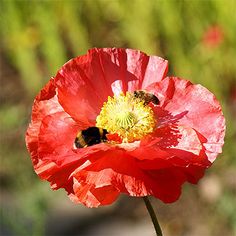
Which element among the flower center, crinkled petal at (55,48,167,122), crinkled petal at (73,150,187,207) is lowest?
crinkled petal at (73,150,187,207)

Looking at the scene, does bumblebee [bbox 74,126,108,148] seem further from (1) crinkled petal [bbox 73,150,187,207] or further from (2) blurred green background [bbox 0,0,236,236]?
(2) blurred green background [bbox 0,0,236,236]

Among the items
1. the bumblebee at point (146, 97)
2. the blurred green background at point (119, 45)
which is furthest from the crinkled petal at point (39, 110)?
the blurred green background at point (119, 45)

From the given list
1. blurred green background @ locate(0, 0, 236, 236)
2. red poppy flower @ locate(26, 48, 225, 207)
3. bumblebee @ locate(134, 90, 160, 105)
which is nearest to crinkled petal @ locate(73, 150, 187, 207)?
red poppy flower @ locate(26, 48, 225, 207)

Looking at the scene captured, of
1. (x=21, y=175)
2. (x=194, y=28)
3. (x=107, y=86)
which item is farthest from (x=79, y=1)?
(x=107, y=86)

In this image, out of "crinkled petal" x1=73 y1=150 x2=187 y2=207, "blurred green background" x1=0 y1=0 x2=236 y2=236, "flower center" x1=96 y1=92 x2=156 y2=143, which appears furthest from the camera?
"blurred green background" x1=0 y1=0 x2=236 y2=236

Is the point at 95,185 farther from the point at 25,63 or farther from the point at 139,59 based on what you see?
the point at 25,63

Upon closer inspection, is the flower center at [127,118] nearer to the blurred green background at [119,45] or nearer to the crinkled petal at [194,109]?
the crinkled petal at [194,109]

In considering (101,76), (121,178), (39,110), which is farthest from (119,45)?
(121,178)

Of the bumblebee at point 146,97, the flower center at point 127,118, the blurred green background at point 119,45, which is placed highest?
the bumblebee at point 146,97
